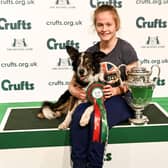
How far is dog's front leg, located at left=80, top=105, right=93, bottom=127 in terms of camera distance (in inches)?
62.8

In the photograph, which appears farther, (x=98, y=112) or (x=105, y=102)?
(x=105, y=102)

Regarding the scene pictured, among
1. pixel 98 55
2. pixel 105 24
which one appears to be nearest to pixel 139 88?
pixel 98 55

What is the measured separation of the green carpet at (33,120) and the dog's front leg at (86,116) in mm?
205

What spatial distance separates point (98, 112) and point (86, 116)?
6 centimetres

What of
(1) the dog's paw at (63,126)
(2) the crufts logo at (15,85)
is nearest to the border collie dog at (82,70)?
(1) the dog's paw at (63,126)

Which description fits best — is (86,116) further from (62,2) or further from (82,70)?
(62,2)

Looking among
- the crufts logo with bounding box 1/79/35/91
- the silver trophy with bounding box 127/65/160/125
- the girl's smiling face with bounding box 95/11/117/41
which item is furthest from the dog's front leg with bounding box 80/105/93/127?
the crufts logo with bounding box 1/79/35/91

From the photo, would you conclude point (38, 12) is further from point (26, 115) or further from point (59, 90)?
point (26, 115)

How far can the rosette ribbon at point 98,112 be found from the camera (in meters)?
1.56

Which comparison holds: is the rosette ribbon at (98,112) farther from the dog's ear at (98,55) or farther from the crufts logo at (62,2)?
the crufts logo at (62,2)

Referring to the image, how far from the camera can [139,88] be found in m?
1.69

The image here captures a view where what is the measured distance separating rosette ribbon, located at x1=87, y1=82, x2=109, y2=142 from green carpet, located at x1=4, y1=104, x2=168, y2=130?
0.19m

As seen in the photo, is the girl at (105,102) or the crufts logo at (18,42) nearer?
the girl at (105,102)

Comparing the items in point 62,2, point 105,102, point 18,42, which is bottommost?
point 105,102
